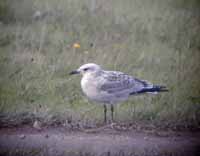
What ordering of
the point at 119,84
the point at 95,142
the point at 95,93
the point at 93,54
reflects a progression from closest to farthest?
1. the point at 95,142
2. the point at 95,93
3. the point at 119,84
4. the point at 93,54

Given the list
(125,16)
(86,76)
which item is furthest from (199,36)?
(86,76)

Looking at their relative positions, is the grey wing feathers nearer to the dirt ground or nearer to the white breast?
the white breast

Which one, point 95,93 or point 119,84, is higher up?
point 119,84

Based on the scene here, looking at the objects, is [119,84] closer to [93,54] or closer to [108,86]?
[108,86]

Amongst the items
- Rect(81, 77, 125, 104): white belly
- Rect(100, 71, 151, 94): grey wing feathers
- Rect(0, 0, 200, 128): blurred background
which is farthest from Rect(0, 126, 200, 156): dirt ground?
Rect(100, 71, 151, 94): grey wing feathers

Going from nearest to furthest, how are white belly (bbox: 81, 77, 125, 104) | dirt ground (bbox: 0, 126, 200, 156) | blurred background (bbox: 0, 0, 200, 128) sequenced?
dirt ground (bbox: 0, 126, 200, 156)
white belly (bbox: 81, 77, 125, 104)
blurred background (bbox: 0, 0, 200, 128)

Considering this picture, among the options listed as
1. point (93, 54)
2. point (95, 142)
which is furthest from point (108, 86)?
point (93, 54)

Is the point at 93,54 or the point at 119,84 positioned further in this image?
the point at 93,54

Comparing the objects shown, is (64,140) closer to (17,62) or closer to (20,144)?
(20,144)

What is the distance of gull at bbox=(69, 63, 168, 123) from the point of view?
674 centimetres

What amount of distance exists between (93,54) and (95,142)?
12.6ft

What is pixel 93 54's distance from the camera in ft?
31.8

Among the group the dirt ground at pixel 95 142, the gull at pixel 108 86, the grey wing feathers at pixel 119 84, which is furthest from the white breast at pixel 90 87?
the dirt ground at pixel 95 142

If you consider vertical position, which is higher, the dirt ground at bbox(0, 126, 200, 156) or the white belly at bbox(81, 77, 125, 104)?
the white belly at bbox(81, 77, 125, 104)
